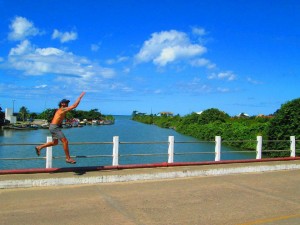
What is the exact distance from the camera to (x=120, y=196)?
7.90 m

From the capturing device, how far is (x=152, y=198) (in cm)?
777

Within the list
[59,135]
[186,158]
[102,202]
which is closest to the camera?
[102,202]

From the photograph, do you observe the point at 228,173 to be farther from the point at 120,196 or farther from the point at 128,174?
the point at 120,196

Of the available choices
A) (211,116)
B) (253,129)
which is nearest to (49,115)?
(211,116)

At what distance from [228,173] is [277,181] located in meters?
1.72

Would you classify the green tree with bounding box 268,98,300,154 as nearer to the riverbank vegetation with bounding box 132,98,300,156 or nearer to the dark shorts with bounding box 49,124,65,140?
the riverbank vegetation with bounding box 132,98,300,156

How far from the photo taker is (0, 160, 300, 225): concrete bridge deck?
6.29 m

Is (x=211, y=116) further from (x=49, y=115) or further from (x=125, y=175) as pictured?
(x=49, y=115)

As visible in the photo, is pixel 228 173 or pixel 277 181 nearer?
pixel 277 181

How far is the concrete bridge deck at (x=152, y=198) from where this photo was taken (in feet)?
20.6

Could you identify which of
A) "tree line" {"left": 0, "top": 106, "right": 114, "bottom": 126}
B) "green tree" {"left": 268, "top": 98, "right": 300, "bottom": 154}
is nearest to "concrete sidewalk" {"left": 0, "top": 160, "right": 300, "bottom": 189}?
"green tree" {"left": 268, "top": 98, "right": 300, "bottom": 154}

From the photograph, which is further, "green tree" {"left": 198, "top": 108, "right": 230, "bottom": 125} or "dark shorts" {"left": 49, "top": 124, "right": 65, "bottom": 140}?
"green tree" {"left": 198, "top": 108, "right": 230, "bottom": 125}

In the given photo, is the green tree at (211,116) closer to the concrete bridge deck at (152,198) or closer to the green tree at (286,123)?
the green tree at (286,123)

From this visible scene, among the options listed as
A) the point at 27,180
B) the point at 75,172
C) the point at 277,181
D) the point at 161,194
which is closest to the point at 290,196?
the point at 277,181
